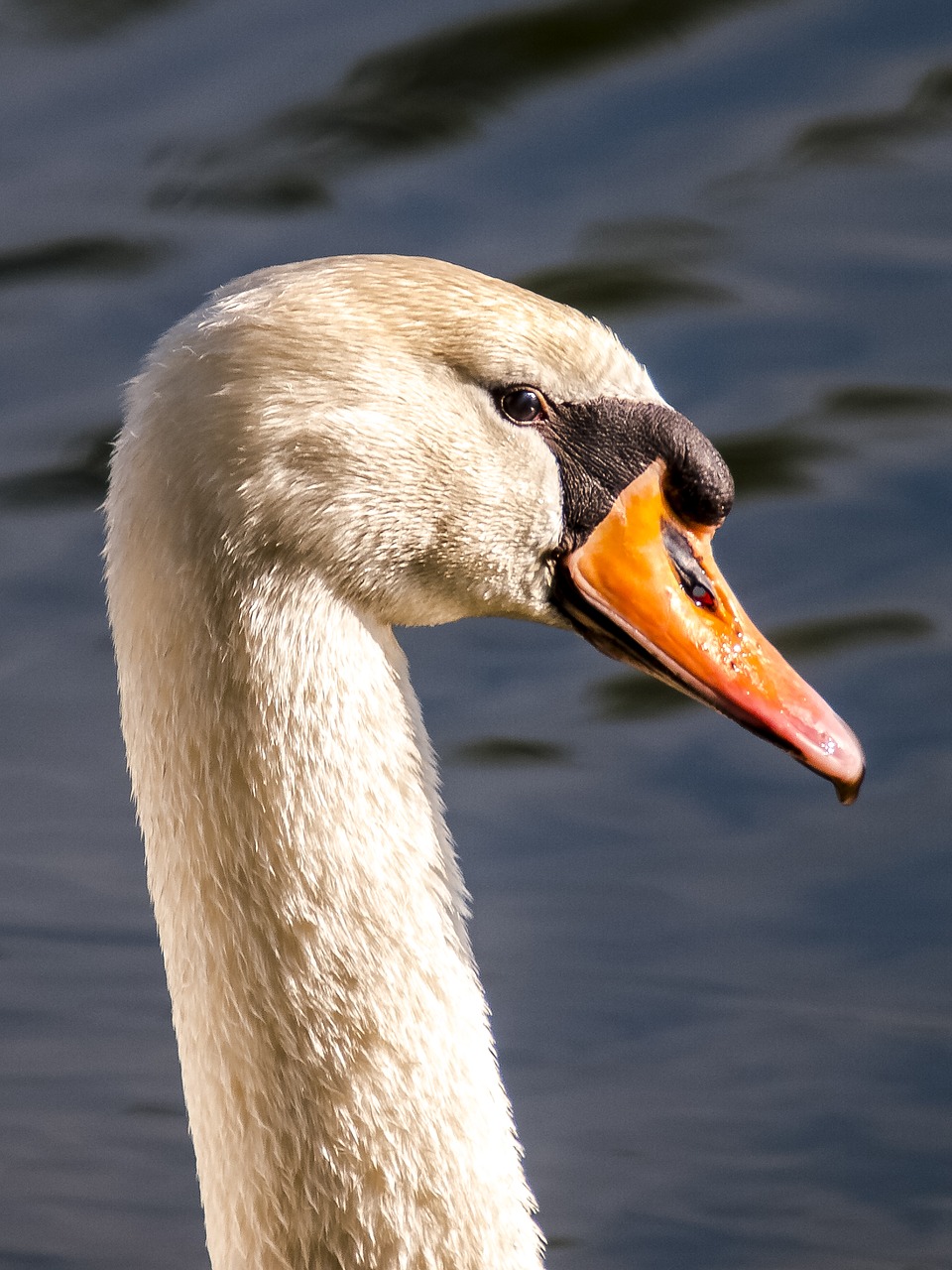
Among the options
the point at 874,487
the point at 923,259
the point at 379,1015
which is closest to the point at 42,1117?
the point at 379,1015

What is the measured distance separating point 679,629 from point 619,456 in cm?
22

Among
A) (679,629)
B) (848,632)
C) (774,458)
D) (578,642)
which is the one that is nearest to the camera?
(679,629)

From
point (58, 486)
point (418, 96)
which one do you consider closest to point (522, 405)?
point (58, 486)

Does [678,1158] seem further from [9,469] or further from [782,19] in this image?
[782,19]

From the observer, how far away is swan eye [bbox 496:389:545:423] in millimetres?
2246

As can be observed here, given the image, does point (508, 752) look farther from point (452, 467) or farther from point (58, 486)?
point (452, 467)

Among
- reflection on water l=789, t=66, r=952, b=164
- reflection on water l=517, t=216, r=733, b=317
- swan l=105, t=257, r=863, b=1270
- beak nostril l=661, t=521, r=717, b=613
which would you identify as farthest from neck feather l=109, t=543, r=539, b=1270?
reflection on water l=789, t=66, r=952, b=164

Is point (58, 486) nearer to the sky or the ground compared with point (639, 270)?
nearer to the ground

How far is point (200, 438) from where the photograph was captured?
208cm

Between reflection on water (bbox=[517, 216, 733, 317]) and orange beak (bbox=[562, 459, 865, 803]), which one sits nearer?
orange beak (bbox=[562, 459, 865, 803])

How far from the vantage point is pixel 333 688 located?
2.13 meters

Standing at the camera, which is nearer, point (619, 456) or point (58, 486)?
point (619, 456)

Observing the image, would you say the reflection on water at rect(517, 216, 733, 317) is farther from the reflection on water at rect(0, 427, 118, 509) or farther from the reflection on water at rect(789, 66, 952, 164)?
the reflection on water at rect(0, 427, 118, 509)

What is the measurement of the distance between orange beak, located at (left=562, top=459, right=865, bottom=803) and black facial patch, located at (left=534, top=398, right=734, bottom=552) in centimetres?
2
